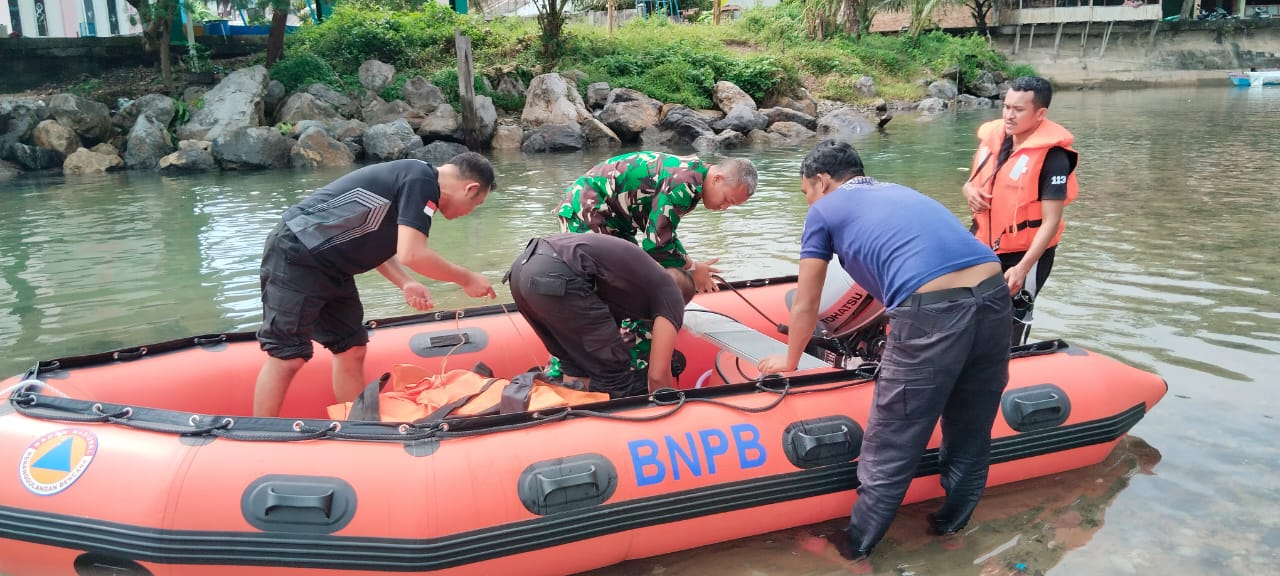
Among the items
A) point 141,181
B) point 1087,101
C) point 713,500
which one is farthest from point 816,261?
point 1087,101

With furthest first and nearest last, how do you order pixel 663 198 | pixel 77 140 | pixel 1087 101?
1. pixel 1087 101
2. pixel 77 140
3. pixel 663 198

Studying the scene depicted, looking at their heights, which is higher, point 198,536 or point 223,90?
point 223,90

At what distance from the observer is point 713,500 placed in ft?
10.4

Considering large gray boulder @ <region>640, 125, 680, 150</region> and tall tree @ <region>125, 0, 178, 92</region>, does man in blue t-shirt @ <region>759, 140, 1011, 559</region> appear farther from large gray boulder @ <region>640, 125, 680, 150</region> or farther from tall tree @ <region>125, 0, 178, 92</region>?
tall tree @ <region>125, 0, 178, 92</region>

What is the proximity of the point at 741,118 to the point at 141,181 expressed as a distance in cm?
1027

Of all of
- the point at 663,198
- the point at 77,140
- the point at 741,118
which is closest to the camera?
the point at 663,198

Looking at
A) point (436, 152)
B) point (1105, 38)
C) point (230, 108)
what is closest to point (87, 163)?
point (230, 108)

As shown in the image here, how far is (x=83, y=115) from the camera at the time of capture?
14.5 metres

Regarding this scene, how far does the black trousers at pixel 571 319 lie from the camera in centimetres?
339

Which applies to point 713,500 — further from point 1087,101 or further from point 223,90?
point 1087,101

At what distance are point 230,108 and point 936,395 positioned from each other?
1470 centimetres

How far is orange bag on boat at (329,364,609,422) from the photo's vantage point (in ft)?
11.2

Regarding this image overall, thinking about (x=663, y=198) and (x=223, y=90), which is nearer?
(x=663, y=198)

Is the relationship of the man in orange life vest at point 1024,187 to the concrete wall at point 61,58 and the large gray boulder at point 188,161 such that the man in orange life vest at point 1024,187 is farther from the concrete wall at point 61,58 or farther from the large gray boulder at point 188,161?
the concrete wall at point 61,58
